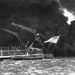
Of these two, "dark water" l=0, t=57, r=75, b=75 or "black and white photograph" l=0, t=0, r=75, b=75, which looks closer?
"dark water" l=0, t=57, r=75, b=75

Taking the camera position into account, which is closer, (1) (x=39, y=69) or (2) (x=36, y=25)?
(1) (x=39, y=69)

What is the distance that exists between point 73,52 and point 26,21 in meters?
31.0

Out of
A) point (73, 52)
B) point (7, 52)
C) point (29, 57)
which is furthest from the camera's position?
point (73, 52)

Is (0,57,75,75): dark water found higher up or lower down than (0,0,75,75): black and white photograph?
lower down

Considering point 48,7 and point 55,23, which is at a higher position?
→ point 48,7

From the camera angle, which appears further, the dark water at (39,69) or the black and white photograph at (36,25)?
the black and white photograph at (36,25)

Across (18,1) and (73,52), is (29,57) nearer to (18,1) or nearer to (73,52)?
(73,52)

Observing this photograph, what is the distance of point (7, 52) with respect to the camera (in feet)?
210

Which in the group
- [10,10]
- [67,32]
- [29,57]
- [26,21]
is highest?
[10,10]

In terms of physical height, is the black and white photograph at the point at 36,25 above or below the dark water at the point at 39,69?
above

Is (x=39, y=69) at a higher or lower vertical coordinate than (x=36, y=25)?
lower

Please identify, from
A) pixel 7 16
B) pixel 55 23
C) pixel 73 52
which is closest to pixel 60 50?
pixel 73 52

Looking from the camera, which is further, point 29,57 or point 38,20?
point 38,20

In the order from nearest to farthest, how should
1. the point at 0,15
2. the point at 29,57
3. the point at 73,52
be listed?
the point at 29,57
the point at 73,52
the point at 0,15
